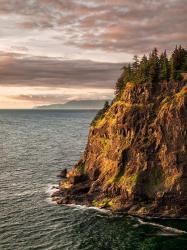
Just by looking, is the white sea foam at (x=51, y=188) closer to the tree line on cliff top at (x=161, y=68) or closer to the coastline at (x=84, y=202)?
the coastline at (x=84, y=202)

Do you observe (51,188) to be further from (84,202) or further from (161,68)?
(161,68)

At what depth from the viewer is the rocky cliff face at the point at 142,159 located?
90938mm

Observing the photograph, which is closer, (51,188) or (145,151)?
(145,151)

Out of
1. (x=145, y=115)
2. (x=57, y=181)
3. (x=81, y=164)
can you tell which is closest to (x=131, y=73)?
(x=145, y=115)

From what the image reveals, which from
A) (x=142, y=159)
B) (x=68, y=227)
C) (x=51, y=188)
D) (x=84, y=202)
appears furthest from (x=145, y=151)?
(x=51, y=188)

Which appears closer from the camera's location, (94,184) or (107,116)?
(94,184)

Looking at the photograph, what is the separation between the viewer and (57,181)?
124 metres

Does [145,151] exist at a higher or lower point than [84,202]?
higher

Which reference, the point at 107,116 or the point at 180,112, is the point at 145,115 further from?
the point at 107,116

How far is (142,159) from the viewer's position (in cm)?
9662

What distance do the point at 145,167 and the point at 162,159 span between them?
15.2ft

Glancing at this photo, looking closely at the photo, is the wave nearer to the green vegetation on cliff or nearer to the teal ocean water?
the teal ocean water

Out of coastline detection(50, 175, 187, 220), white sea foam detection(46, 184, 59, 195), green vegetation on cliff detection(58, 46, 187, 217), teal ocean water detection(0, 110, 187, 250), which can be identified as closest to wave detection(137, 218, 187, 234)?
teal ocean water detection(0, 110, 187, 250)

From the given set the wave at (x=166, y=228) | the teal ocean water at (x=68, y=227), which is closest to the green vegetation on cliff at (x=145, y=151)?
the wave at (x=166, y=228)
